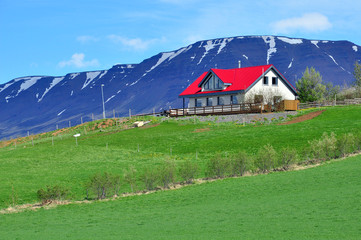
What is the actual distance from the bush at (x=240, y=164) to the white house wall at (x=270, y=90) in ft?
132

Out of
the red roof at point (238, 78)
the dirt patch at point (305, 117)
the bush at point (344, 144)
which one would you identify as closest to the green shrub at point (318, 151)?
the bush at point (344, 144)

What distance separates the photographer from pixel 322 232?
1277cm

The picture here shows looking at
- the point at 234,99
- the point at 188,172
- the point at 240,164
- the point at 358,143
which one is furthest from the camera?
the point at 234,99

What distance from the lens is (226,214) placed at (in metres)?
17.3

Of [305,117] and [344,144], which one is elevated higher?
[305,117]

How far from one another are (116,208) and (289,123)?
35.4 m

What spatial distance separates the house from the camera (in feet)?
231

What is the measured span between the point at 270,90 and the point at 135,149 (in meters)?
33.8

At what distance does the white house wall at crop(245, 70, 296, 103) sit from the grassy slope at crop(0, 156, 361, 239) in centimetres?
4459

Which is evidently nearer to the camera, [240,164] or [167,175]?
[167,175]

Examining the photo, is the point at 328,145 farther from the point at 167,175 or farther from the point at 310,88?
the point at 310,88

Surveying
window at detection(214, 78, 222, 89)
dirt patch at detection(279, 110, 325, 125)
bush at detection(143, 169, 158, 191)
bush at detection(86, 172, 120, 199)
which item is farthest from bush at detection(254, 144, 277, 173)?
window at detection(214, 78, 222, 89)

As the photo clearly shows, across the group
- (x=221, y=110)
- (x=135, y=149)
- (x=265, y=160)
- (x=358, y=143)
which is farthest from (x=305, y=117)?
(x=265, y=160)

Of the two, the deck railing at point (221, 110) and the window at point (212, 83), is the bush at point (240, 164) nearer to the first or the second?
the deck railing at point (221, 110)
